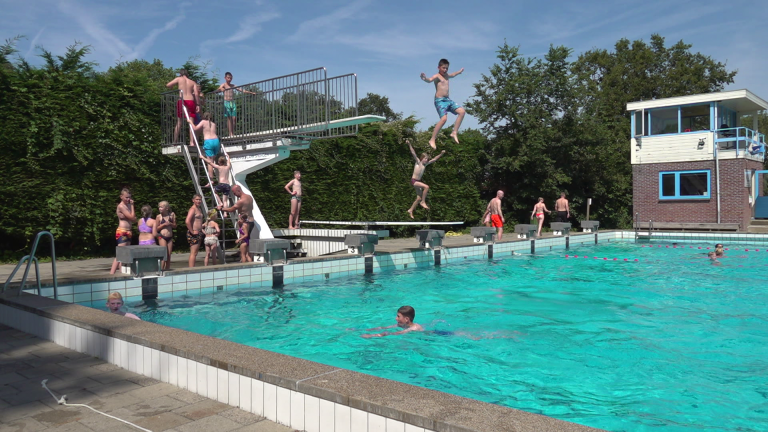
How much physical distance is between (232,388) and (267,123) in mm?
9157

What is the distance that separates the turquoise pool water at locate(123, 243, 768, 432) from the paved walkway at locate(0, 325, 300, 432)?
2.41 metres

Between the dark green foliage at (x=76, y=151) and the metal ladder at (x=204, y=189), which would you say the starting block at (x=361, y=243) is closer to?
the metal ladder at (x=204, y=189)

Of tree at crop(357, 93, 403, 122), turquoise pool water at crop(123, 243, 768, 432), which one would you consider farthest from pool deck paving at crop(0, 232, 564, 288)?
tree at crop(357, 93, 403, 122)

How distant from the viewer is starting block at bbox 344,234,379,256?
11.5 metres

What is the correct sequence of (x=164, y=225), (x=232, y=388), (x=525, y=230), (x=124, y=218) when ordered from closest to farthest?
(x=232, y=388), (x=124, y=218), (x=164, y=225), (x=525, y=230)

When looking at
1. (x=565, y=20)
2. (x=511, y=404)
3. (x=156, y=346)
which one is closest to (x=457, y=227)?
(x=565, y=20)

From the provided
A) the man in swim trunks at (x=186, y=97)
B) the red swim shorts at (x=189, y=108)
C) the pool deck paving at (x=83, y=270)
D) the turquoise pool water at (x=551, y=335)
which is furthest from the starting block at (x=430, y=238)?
the red swim shorts at (x=189, y=108)

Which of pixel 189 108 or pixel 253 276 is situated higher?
pixel 189 108

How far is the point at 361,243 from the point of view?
453 inches

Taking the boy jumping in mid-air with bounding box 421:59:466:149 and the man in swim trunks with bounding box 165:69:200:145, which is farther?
the man in swim trunks with bounding box 165:69:200:145

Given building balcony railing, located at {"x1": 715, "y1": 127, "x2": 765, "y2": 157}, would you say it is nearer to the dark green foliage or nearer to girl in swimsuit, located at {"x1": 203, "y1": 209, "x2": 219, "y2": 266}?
girl in swimsuit, located at {"x1": 203, "y1": 209, "x2": 219, "y2": 266}

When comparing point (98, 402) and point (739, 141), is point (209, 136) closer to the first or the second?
point (98, 402)

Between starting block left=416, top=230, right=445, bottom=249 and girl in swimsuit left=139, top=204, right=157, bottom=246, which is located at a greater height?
girl in swimsuit left=139, top=204, right=157, bottom=246

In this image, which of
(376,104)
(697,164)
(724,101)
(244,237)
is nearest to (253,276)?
(244,237)
